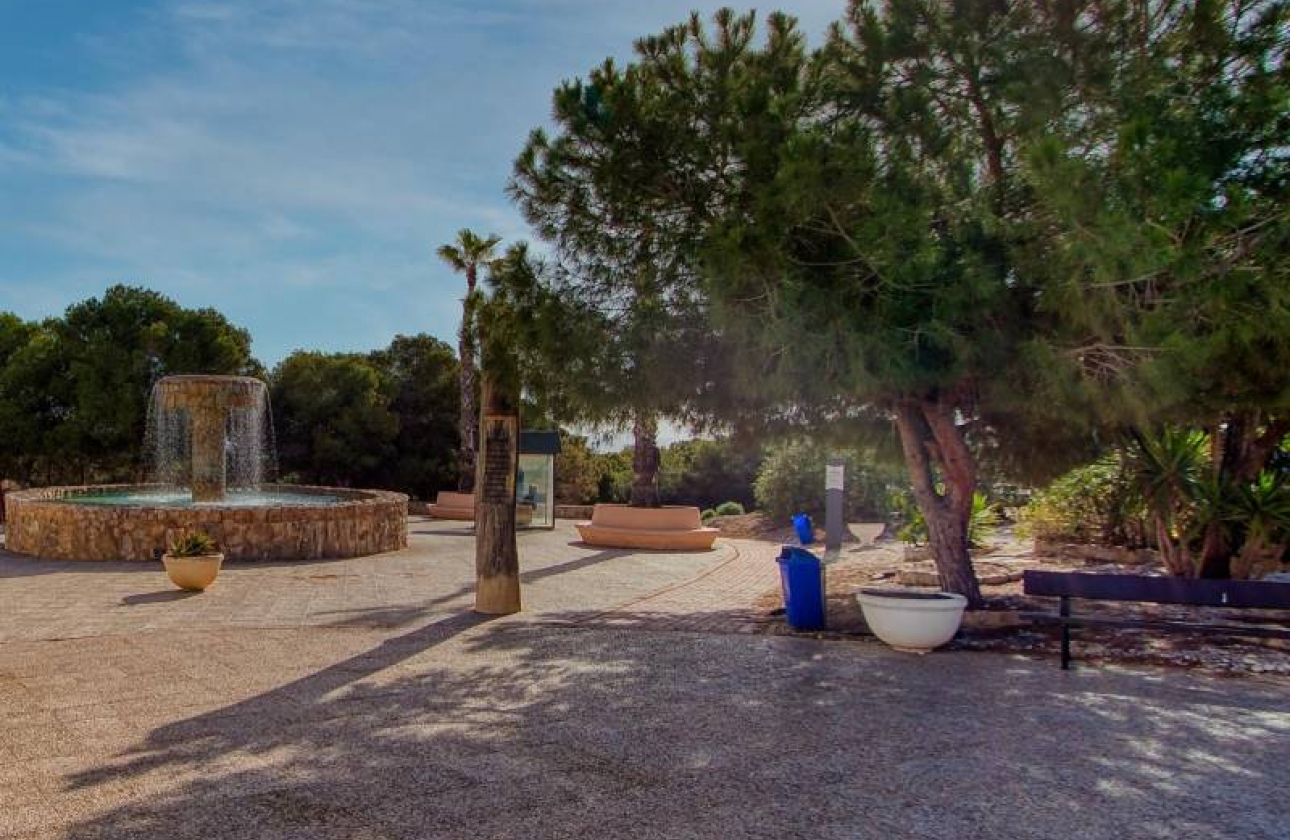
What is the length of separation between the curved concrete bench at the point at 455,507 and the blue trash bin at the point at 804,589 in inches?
636

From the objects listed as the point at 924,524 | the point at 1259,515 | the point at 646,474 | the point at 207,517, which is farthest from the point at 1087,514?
the point at 207,517

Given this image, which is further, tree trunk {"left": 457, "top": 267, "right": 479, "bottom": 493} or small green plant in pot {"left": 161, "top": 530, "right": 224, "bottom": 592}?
tree trunk {"left": 457, "top": 267, "right": 479, "bottom": 493}

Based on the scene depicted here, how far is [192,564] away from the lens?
34.0 feet

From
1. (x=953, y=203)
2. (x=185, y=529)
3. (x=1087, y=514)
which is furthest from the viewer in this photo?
(x=1087, y=514)

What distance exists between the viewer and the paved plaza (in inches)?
157

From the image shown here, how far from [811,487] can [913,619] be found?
51.8 feet

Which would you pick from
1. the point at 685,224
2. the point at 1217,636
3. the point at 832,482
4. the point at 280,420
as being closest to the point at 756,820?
the point at 685,224

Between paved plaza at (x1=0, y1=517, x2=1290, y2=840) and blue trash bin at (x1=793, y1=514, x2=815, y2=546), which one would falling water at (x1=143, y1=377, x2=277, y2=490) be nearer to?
paved plaza at (x1=0, y1=517, x2=1290, y2=840)

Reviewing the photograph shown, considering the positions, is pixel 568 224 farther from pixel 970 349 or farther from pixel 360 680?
pixel 360 680

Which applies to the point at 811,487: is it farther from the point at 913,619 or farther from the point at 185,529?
the point at 913,619

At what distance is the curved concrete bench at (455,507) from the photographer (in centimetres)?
2439

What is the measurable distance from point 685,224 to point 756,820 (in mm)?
5660

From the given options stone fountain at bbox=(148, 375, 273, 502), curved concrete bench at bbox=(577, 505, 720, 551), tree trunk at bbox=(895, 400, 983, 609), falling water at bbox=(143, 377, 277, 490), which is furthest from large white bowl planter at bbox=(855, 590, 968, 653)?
falling water at bbox=(143, 377, 277, 490)

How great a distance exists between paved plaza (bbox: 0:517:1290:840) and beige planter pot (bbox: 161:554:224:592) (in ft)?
3.65
